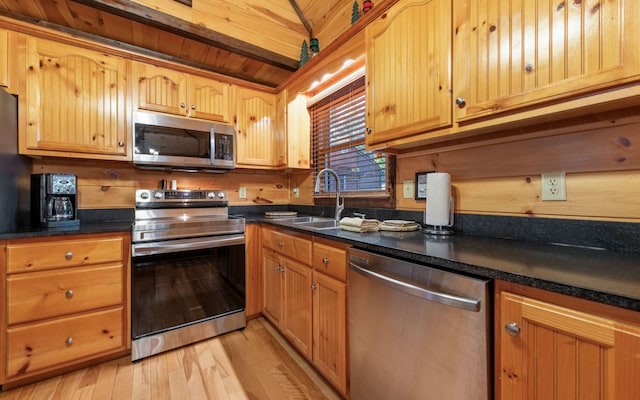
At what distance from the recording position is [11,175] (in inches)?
61.8

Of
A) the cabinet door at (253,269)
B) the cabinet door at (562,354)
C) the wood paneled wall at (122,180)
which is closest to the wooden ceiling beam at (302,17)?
the wood paneled wall at (122,180)

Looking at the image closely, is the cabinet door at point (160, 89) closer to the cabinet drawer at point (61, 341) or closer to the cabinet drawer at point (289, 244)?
the cabinet drawer at point (289, 244)

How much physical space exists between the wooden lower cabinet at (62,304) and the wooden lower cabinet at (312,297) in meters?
0.98

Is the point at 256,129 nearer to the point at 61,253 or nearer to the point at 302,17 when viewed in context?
the point at 302,17

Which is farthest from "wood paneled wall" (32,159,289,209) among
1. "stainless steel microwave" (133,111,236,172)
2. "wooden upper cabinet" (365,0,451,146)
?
"wooden upper cabinet" (365,0,451,146)

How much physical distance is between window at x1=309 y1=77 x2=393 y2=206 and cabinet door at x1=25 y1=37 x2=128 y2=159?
5.21ft

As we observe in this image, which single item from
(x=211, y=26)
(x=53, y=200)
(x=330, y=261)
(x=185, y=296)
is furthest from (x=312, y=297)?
(x=211, y=26)

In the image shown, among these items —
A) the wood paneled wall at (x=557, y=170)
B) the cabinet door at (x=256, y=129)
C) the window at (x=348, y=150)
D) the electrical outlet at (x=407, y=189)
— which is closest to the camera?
the wood paneled wall at (x=557, y=170)

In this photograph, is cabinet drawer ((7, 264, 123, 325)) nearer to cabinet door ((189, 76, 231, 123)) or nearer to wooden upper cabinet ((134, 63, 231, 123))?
wooden upper cabinet ((134, 63, 231, 123))

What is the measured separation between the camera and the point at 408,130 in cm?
132

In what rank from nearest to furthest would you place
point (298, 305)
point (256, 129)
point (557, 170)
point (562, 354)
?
point (562, 354)
point (557, 170)
point (298, 305)
point (256, 129)

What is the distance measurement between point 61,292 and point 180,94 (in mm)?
1594

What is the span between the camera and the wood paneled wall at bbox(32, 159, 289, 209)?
199cm

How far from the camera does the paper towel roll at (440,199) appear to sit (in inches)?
52.4
